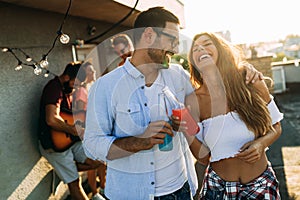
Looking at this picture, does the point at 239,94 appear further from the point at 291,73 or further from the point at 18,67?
the point at 291,73

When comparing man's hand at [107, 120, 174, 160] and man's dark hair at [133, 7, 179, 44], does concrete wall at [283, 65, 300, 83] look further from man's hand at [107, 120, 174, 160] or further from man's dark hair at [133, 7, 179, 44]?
man's hand at [107, 120, 174, 160]

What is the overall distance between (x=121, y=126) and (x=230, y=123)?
69cm

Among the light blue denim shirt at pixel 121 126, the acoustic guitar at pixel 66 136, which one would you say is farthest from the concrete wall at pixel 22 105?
the light blue denim shirt at pixel 121 126

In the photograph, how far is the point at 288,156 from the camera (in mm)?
4895

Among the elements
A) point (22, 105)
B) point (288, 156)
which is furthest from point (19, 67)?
point (288, 156)

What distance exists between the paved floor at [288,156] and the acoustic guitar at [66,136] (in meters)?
2.37

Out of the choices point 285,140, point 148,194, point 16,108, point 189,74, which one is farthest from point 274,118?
point 285,140

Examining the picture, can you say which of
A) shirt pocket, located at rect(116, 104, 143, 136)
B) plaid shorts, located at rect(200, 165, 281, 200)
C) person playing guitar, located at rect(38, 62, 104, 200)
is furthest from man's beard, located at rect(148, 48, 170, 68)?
person playing guitar, located at rect(38, 62, 104, 200)

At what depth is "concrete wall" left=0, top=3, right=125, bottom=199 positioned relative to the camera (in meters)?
3.08

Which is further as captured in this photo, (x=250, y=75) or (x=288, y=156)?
(x=288, y=156)

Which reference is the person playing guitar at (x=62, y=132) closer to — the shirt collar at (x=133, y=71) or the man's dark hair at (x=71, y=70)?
the man's dark hair at (x=71, y=70)

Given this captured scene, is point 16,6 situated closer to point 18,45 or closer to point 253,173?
point 18,45

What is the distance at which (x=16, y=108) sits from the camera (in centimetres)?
324

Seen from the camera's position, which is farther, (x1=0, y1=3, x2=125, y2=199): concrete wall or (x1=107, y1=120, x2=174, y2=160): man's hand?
(x1=0, y1=3, x2=125, y2=199): concrete wall
